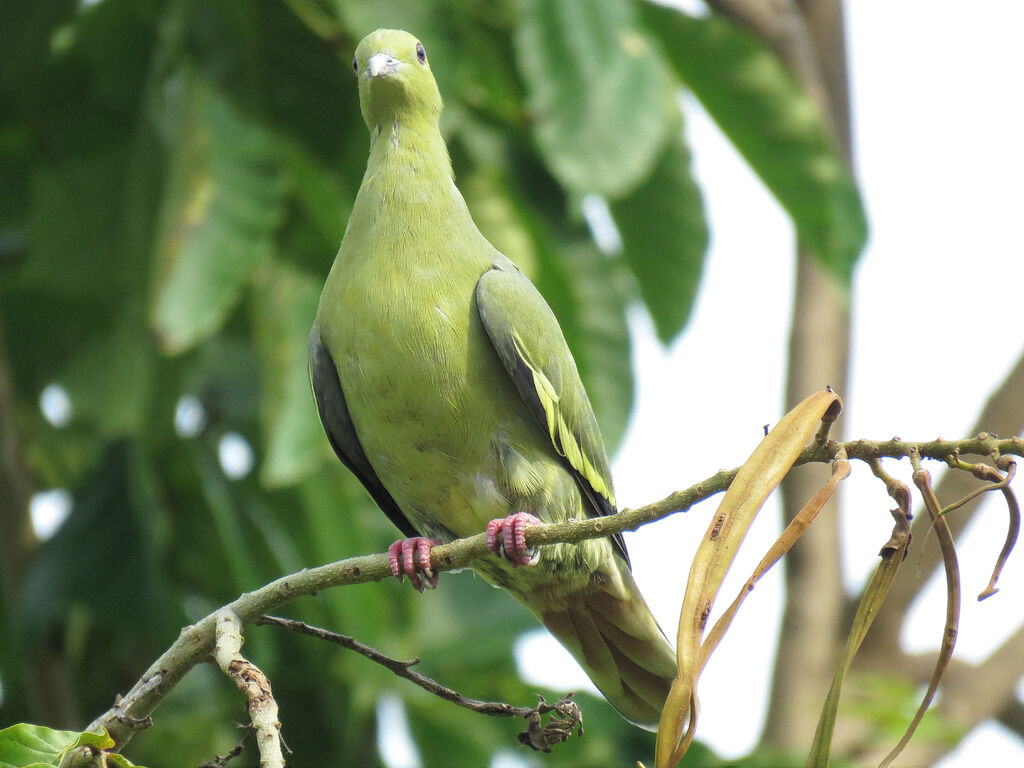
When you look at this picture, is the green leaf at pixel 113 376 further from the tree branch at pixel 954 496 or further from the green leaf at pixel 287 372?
the tree branch at pixel 954 496

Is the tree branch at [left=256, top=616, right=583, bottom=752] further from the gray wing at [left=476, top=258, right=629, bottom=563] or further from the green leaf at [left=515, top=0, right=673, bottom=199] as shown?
the green leaf at [left=515, top=0, right=673, bottom=199]

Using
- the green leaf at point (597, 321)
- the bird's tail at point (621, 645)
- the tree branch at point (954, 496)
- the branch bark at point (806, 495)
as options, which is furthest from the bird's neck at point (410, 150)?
the tree branch at point (954, 496)

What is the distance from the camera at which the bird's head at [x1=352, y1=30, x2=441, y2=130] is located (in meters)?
3.68

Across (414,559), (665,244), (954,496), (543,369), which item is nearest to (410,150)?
(543,369)

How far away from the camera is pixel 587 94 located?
4262 millimetres

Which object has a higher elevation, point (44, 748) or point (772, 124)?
point (772, 124)

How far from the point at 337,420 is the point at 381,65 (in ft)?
Result: 3.65

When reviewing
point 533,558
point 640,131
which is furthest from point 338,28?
point 533,558

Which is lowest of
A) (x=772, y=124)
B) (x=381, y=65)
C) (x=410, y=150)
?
(x=410, y=150)

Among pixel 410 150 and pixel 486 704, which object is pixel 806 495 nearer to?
pixel 410 150

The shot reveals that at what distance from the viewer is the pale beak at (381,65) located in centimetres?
369

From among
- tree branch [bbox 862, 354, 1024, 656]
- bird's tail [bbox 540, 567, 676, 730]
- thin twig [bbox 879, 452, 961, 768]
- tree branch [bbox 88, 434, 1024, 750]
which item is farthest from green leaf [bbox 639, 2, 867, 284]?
thin twig [bbox 879, 452, 961, 768]

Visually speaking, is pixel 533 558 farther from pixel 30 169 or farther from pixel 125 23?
pixel 30 169

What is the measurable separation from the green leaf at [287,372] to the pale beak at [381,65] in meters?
1.11
